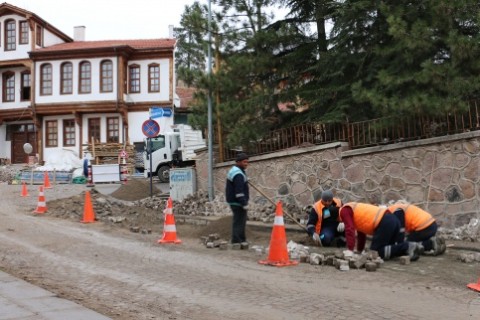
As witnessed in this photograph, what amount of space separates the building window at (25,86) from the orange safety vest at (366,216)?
108 feet

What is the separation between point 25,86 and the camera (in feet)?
119

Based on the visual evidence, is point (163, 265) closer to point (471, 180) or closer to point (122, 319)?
point (122, 319)

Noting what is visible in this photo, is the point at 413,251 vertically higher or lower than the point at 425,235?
lower

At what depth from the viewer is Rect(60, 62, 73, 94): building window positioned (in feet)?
114

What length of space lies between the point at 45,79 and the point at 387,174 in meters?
30.0

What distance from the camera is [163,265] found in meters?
7.80

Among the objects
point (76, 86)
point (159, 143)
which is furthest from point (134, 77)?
point (159, 143)

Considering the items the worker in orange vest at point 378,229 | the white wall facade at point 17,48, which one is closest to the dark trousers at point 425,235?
the worker in orange vest at point 378,229

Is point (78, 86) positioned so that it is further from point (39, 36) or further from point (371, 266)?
point (371, 266)

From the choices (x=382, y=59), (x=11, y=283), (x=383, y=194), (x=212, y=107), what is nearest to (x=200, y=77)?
(x=212, y=107)

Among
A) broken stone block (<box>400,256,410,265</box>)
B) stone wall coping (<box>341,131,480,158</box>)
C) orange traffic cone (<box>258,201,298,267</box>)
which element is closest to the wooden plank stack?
stone wall coping (<box>341,131,480,158</box>)

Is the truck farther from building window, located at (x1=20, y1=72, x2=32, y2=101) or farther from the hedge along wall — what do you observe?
building window, located at (x1=20, y1=72, x2=32, y2=101)

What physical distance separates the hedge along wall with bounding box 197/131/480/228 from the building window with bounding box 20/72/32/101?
89.5ft

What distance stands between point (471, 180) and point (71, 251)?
7.41 metres
